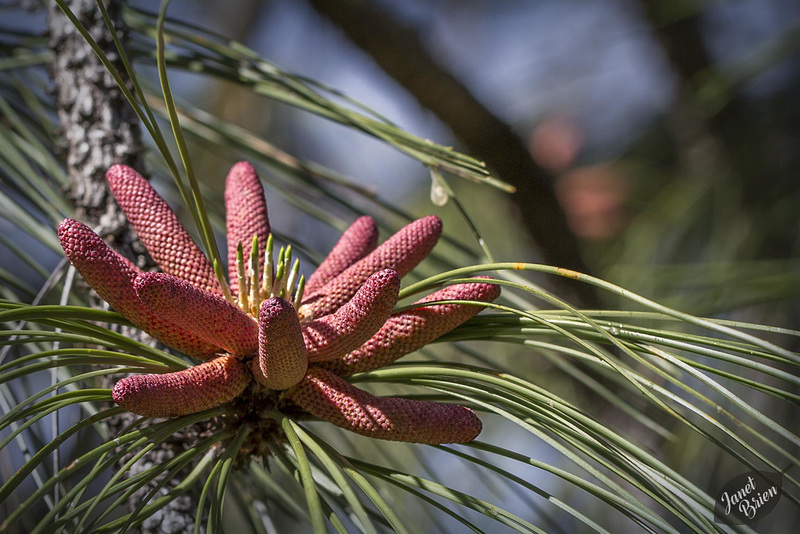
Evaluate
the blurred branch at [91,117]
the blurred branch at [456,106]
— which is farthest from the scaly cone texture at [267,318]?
the blurred branch at [456,106]

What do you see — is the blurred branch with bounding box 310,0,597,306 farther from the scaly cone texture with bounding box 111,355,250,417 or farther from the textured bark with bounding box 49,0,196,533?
the scaly cone texture with bounding box 111,355,250,417

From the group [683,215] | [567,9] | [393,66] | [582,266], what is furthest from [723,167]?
[567,9]

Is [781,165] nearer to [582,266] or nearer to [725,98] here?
[725,98]

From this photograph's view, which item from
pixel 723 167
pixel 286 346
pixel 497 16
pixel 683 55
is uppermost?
pixel 497 16

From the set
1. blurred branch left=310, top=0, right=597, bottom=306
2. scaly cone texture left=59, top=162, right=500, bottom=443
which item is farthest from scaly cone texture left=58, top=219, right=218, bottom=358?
blurred branch left=310, top=0, right=597, bottom=306

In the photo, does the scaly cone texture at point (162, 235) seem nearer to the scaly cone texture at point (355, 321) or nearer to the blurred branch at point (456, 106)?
the scaly cone texture at point (355, 321)

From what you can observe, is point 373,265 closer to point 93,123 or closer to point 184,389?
point 184,389

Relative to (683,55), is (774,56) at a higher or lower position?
lower
